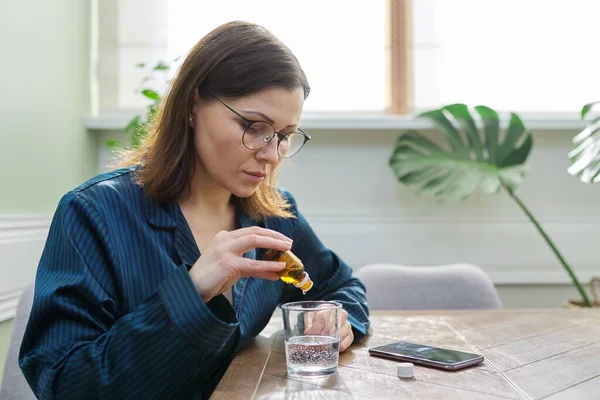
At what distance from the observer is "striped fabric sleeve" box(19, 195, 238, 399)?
38.3 inches

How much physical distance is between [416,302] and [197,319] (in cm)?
119

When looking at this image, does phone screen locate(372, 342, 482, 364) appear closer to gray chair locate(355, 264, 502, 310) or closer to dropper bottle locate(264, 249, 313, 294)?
dropper bottle locate(264, 249, 313, 294)

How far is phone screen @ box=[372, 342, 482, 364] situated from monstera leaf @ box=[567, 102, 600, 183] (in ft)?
3.78

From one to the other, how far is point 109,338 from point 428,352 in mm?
529

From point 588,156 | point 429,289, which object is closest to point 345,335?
point 429,289

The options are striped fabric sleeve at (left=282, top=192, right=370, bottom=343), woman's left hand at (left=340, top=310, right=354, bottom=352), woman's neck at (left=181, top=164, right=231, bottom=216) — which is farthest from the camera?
striped fabric sleeve at (left=282, top=192, right=370, bottom=343)

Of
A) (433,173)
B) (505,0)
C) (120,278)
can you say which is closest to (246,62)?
(120,278)

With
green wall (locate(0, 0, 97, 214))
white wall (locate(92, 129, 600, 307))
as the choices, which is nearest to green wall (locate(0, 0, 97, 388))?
green wall (locate(0, 0, 97, 214))

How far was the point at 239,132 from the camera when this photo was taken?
1280 mm

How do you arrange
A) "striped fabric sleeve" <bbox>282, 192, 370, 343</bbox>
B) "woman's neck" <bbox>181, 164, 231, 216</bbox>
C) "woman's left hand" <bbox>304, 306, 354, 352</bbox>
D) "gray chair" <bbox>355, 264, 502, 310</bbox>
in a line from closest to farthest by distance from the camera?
"woman's left hand" <bbox>304, 306, 354, 352</bbox>, "woman's neck" <bbox>181, 164, 231, 216</bbox>, "striped fabric sleeve" <bbox>282, 192, 370, 343</bbox>, "gray chair" <bbox>355, 264, 502, 310</bbox>

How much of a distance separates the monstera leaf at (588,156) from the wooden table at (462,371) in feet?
2.09

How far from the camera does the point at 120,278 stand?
1.14m

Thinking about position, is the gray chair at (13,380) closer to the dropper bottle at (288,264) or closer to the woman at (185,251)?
the woman at (185,251)

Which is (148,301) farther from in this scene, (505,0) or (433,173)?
(505,0)
